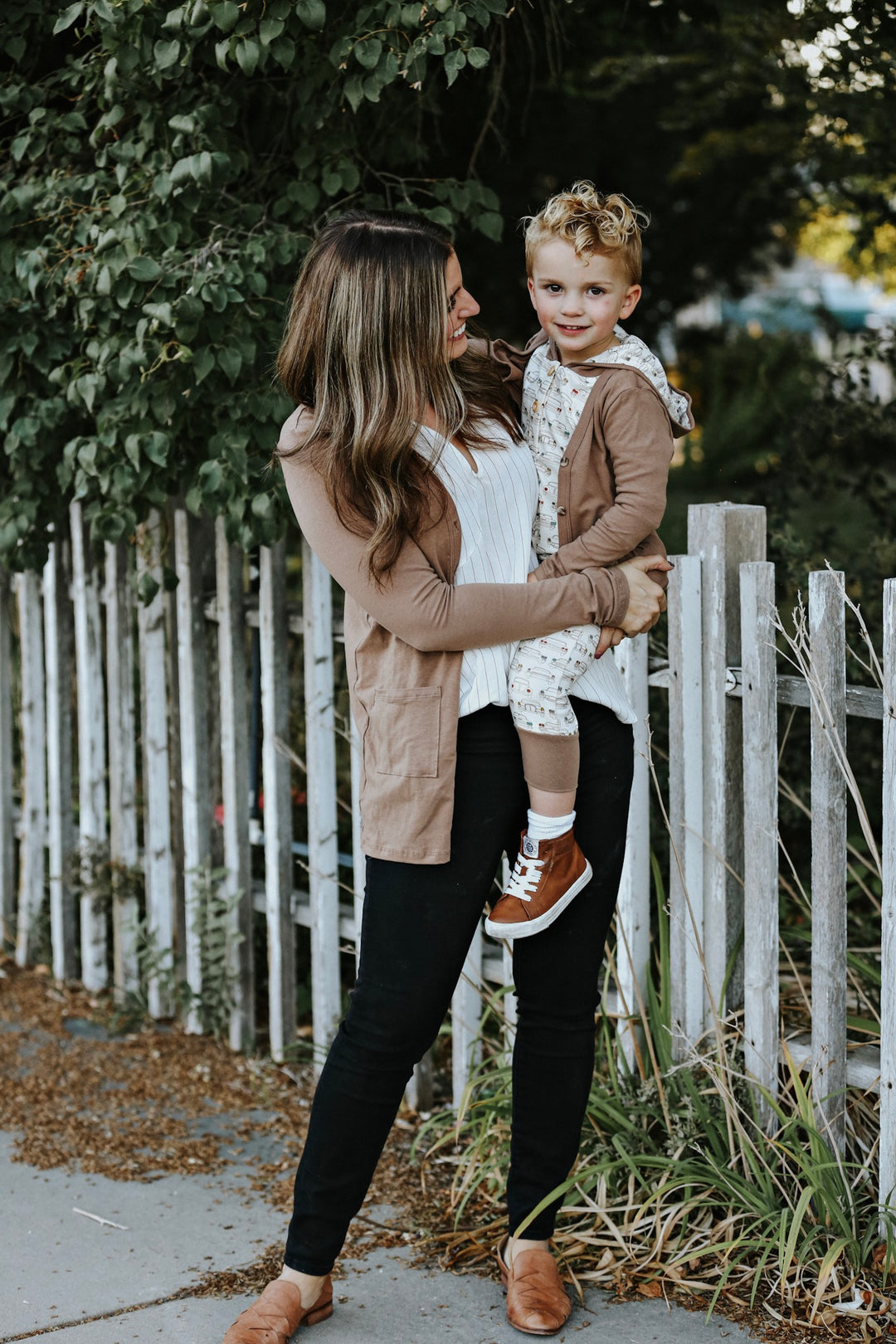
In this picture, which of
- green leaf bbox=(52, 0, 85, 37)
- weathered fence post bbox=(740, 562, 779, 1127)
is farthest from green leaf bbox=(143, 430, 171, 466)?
weathered fence post bbox=(740, 562, 779, 1127)

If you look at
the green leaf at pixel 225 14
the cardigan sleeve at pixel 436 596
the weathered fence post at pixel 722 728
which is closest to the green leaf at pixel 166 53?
the green leaf at pixel 225 14

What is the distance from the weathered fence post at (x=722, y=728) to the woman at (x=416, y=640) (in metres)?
0.47

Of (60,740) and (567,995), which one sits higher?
(60,740)

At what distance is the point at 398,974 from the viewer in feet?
7.72

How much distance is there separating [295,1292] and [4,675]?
105 inches

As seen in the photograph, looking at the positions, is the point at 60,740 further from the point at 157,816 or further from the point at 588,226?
the point at 588,226

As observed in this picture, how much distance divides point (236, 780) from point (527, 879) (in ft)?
5.48

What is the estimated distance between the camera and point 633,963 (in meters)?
3.08

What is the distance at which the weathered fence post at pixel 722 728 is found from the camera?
9.48ft

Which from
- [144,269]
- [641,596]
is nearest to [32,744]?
[144,269]

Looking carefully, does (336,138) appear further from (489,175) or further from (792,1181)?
(489,175)

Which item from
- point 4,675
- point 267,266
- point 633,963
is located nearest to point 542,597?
point 633,963

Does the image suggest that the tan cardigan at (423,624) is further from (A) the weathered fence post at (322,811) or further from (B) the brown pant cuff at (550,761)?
(A) the weathered fence post at (322,811)

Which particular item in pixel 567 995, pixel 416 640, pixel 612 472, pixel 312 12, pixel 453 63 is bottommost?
pixel 567 995
